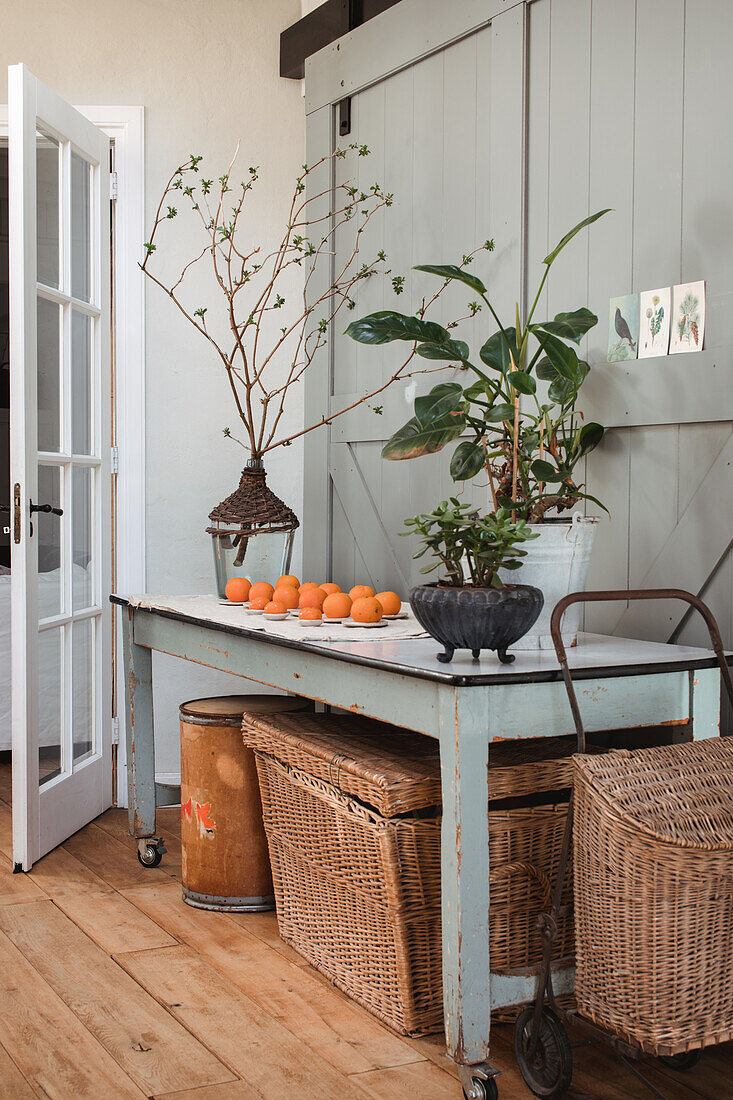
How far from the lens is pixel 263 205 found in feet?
13.5

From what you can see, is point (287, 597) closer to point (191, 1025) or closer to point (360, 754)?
point (360, 754)

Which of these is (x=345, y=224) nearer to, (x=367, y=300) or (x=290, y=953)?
(x=367, y=300)

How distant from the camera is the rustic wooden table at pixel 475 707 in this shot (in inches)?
75.9

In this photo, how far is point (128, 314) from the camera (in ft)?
13.1

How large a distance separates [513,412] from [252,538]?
3.90 ft

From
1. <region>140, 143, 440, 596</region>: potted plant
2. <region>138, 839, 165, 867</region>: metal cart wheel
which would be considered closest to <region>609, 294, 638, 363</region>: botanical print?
<region>140, 143, 440, 596</region>: potted plant

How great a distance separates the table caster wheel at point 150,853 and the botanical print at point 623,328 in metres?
1.93

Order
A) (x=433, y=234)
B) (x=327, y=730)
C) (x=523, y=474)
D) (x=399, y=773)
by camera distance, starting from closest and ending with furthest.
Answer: (x=399, y=773) → (x=523, y=474) → (x=327, y=730) → (x=433, y=234)

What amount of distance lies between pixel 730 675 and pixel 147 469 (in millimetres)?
2436

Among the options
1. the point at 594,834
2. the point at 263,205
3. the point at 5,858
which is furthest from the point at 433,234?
the point at 5,858

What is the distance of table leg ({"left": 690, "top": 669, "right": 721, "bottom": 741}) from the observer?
2.16 metres

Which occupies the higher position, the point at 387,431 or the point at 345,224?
the point at 345,224

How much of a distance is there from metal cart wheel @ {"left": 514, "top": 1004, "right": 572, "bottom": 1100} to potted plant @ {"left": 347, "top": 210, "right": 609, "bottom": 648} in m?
0.71

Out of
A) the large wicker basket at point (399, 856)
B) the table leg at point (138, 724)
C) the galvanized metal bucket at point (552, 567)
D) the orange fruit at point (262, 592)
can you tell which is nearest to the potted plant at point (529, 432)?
the galvanized metal bucket at point (552, 567)
